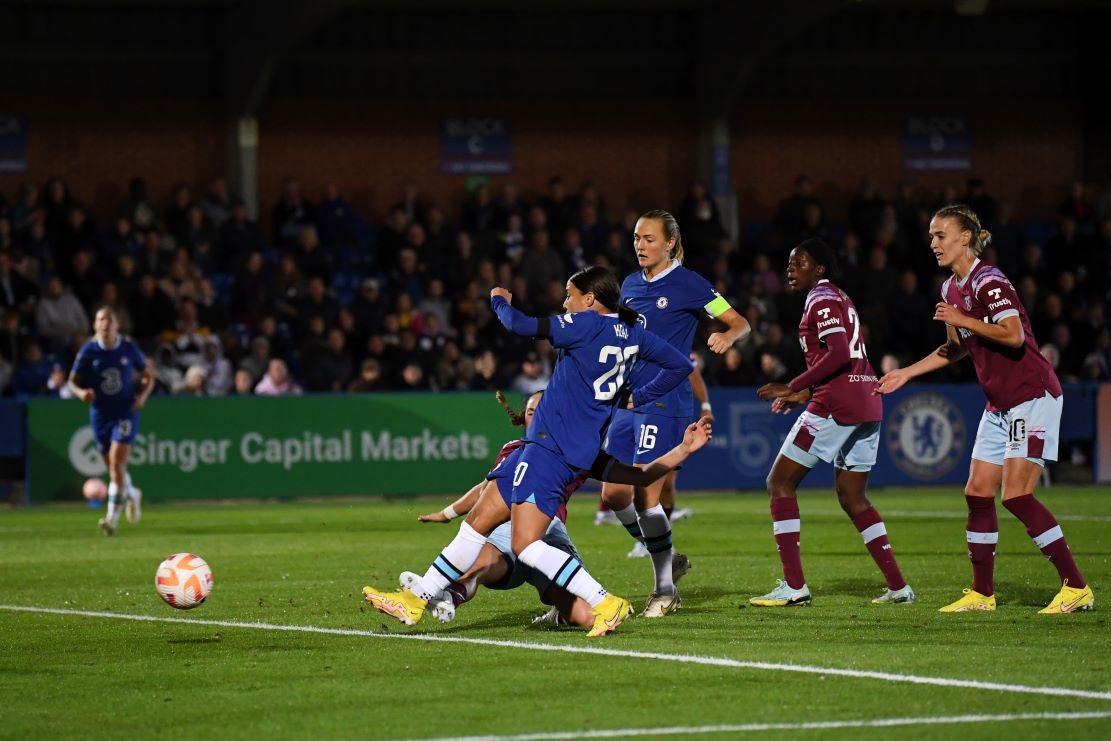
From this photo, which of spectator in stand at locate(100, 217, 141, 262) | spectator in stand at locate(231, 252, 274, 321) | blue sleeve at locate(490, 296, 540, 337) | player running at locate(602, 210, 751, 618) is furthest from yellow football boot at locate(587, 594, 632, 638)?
spectator in stand at locate(100, 217, 141, 262)

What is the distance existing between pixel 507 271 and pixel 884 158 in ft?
34.9

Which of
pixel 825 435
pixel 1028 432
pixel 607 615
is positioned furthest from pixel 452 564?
pixel 1028 432

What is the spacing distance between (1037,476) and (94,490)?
14074 millimetres

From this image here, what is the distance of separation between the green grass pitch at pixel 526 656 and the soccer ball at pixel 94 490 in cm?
623

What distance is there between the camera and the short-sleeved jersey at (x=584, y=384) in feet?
29.7

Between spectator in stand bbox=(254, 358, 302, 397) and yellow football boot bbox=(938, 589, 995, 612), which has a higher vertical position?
spectator in stand bbox=(254, 358, 302, 397)

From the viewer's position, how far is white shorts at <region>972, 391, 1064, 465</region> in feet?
33.0

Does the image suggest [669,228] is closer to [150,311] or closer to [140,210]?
[150,311]

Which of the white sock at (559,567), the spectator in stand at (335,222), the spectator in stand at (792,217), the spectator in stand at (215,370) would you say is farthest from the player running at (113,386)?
the spectator in stand at (792,217)

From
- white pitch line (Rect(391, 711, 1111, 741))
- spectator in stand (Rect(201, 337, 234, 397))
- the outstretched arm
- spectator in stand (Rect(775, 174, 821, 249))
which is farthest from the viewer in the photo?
spectator in stand (Rect(775, 174, 821, 249))

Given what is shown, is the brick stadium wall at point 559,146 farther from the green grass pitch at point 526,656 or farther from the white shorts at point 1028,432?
the white shorts at point 1028,432

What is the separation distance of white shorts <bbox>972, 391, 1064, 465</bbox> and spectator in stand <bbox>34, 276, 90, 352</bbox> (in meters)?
16.7

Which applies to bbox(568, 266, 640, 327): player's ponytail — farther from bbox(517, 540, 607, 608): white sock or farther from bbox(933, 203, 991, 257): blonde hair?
bbox(933, 203, 991, 257): blonde hair

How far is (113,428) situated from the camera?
18641 mm
